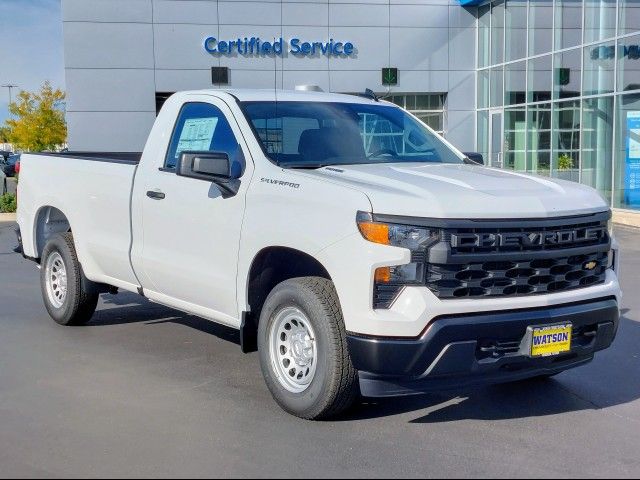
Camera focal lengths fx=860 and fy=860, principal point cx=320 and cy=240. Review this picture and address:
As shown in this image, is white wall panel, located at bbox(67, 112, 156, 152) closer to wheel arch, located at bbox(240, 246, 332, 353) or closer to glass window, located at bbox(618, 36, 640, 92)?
glass window, located at bbox(618, 36, 640, 92)

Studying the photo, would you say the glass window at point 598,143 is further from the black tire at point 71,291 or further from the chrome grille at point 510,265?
the chrome grille at point 510,265

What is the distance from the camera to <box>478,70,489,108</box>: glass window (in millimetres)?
28172

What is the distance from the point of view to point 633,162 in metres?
18.2

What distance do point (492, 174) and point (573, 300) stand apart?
1058 millimetres

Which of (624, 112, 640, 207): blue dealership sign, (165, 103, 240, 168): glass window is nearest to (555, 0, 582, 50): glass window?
(624, 112, 640, 207): blue dealership sign

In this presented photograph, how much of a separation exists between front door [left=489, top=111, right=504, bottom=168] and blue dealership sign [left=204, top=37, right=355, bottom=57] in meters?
5.31

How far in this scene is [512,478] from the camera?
170 inches

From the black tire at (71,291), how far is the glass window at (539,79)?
17197 millimetres

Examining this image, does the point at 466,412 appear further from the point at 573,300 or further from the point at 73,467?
the point at 73,467

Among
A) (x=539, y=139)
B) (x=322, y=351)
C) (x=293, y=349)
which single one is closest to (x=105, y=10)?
(x=539, y=139)

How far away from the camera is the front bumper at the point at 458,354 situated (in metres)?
4.56

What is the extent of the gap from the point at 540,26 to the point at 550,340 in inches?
779

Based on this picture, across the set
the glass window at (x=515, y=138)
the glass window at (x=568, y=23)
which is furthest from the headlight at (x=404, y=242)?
the glass window at (x=515, y=138)

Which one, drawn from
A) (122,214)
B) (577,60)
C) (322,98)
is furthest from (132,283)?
(577,60)
